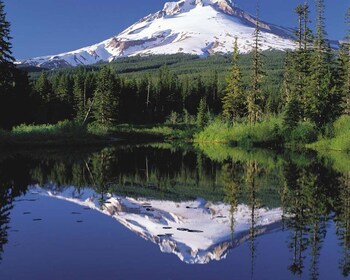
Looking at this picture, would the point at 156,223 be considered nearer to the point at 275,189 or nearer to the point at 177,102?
the point at 275,189

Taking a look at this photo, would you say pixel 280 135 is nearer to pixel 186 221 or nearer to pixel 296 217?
pixel 296 217

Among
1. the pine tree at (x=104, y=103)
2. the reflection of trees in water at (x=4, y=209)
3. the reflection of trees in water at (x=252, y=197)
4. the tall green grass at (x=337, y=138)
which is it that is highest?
the pine tree at (x=104, y=103)

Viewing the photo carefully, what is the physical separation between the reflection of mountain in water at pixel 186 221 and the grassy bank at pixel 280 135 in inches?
1101

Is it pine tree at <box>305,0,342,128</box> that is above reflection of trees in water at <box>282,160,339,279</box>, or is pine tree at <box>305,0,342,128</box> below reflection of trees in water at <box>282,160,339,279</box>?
above

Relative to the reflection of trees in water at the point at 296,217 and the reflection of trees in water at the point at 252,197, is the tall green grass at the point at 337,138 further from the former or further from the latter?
the reflection of trees in water at the point at 296,217

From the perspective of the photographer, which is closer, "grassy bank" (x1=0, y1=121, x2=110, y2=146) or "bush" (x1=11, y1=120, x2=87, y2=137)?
"grassy bank" (x1=0, y1=121, x2=110, y2=146)

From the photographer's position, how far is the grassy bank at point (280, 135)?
4019 cm

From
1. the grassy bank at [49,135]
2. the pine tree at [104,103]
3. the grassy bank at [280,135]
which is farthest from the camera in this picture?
the pine tree at [104,103]

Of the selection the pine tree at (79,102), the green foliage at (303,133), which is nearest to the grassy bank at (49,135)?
the green foliage at (303,133)

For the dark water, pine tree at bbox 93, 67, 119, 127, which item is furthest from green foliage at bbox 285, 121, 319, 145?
pine tree at bbox 93, 67, 119, 127

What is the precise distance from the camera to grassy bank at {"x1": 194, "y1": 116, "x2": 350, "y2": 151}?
40.2m

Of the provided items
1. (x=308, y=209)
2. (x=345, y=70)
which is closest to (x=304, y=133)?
(x=345, y=70)

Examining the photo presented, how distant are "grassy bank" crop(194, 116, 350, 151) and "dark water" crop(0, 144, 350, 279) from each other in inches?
867

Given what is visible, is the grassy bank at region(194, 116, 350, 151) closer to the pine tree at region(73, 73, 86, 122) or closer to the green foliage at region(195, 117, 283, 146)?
the green foliage at region(195, 117, 283, 146)
